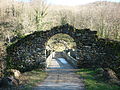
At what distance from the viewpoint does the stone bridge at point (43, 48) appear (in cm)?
1451

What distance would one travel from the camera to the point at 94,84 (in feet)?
30.7

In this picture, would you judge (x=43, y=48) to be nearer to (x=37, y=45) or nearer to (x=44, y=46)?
(x=44, y=46)

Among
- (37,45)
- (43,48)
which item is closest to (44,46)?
(43,48)

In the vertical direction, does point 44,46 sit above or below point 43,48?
above

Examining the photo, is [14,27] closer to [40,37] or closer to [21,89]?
[40,37]

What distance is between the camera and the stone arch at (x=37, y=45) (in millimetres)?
14523

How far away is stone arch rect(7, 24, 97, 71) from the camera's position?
1452cm

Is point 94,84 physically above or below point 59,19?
below

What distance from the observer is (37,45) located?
1462 cm

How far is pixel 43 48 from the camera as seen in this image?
48.0 feet

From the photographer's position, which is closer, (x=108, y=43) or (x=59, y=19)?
(x=108, y=43)

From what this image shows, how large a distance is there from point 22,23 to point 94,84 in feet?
70.5

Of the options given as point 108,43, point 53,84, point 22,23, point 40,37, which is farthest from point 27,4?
point 53,84

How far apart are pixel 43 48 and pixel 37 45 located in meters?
0.53
